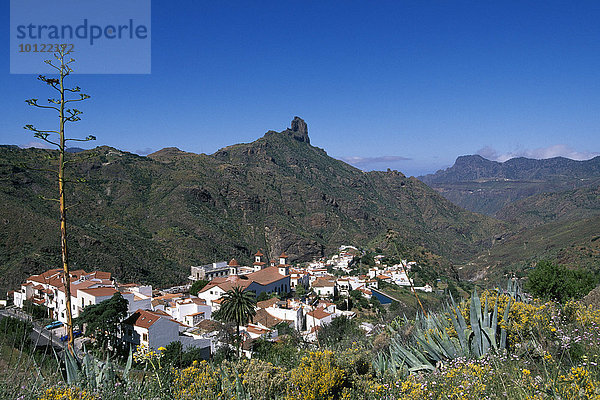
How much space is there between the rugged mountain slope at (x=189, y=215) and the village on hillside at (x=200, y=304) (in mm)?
8212

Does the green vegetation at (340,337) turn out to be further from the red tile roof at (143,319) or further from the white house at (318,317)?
the red tile roof at (143,319)

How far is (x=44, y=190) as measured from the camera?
6038 cm

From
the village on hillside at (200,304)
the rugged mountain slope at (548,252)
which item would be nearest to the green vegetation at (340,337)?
the village on hillside at (200,304)

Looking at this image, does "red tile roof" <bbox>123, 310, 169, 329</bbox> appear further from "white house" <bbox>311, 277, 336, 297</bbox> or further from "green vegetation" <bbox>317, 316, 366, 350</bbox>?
"white house" <bbox>311, 277, 336, 297</bbox>

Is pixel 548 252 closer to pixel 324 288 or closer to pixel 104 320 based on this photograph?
pixel 324 288

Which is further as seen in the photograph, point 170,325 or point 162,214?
point 162,214

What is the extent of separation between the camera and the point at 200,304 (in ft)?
108

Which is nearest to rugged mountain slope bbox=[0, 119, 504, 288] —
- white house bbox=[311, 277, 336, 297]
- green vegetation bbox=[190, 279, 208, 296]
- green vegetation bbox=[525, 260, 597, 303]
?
green vegetation bbox=[190, 279, 208, 296]

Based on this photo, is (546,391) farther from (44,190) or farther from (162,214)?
(162,214)

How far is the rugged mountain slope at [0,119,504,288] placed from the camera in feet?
156

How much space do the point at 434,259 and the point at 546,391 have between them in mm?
77159

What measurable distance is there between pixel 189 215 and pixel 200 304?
47593 millimetres

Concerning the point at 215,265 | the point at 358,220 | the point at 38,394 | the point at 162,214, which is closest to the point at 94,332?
the point at 38,394

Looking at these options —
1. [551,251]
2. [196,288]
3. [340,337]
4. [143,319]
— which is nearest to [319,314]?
[340,337]
